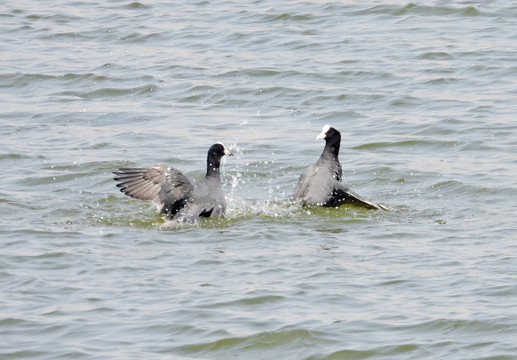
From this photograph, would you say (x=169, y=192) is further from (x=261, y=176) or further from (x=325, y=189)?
(x=261, y=176)

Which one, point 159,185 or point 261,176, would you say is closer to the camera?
point 159,185

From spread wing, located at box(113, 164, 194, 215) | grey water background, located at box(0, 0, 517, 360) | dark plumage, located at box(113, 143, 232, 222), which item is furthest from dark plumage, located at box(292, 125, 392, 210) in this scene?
spread wing, located at box(113, 164, 194, 215)

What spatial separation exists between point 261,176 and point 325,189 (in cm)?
137

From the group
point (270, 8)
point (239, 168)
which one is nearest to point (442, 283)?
point (239, 168)

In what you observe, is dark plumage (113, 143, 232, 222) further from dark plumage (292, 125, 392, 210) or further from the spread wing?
dark plumage (292, 125, 392, 210)

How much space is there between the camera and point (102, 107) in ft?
43.4

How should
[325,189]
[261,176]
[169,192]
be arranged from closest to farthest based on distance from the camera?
[169,192], [325,189], [261,176]

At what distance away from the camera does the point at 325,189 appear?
367 inches

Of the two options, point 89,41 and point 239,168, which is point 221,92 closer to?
point 239,168

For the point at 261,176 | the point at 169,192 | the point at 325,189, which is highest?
the point at 169,192

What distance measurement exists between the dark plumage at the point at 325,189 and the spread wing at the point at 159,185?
1.04m

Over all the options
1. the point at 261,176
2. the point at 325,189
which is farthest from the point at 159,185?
the point at 261,176

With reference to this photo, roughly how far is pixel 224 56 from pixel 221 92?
174cm

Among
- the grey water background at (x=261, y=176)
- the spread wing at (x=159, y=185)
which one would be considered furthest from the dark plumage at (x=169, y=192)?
the grey water background at (x=261, y=176)
